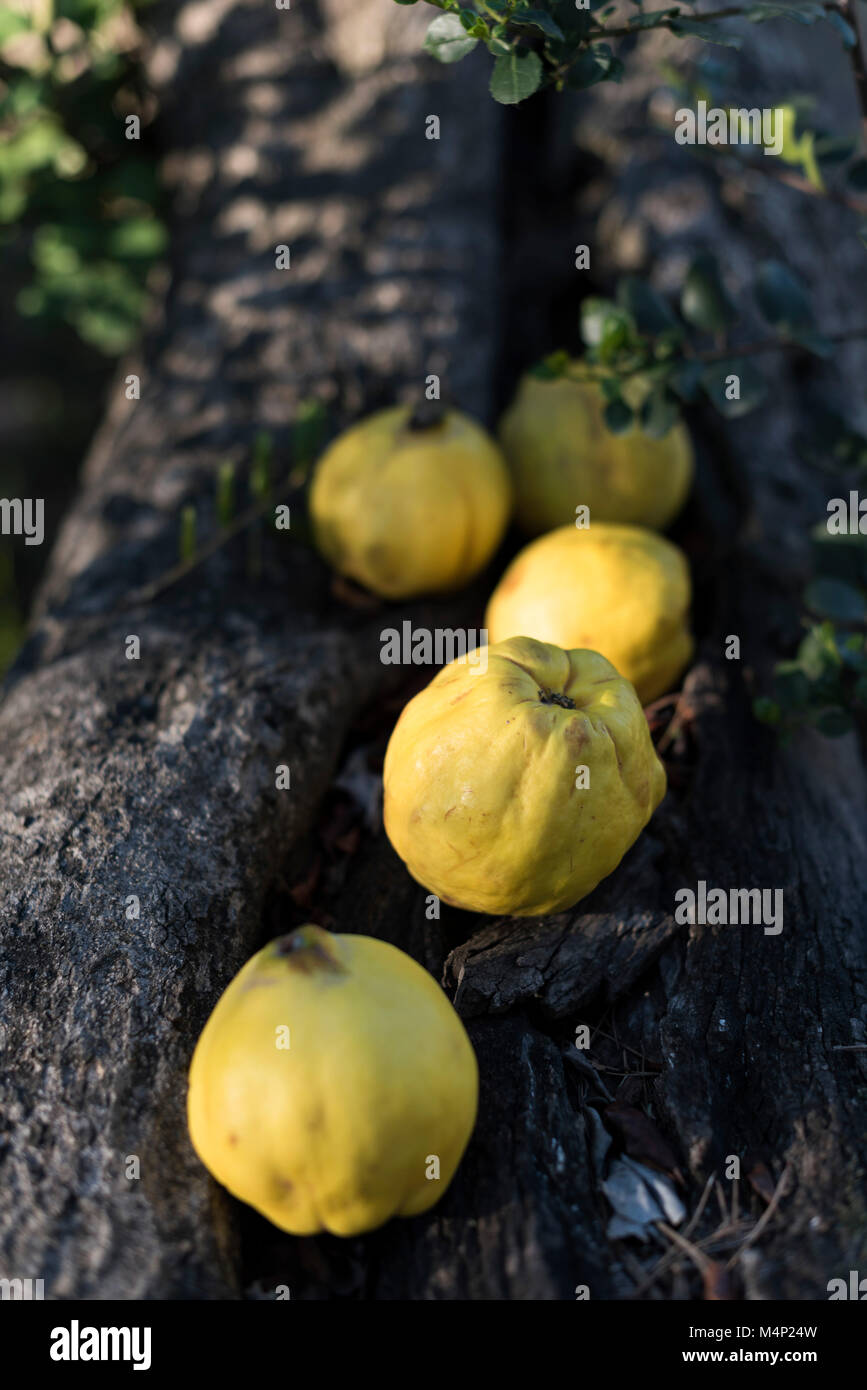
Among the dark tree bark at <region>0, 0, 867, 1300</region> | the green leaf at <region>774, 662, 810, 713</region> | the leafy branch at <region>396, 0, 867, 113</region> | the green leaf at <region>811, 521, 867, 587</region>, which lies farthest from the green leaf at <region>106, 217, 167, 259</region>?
the green leaf at <region>774, 662, 810, 713</region>

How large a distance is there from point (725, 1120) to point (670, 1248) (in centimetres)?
26

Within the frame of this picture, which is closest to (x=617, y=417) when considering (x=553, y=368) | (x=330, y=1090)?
(x=553, y=368)

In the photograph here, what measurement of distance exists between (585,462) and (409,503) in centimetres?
59

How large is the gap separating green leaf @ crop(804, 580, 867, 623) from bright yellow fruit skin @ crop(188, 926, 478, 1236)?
1.71 metres

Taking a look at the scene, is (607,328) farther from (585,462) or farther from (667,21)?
(667,21)

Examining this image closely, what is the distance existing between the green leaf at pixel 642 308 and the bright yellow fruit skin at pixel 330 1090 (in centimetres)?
205

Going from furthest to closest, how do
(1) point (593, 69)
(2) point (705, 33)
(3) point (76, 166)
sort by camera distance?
(3) point (76, 166), (1) point (593, 69), (2) point (705, 33)

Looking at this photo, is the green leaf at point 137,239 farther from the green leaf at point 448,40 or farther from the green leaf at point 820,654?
the green leaf at point 820,654

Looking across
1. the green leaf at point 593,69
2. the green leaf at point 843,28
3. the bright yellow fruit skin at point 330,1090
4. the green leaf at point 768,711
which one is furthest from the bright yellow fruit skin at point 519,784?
the green leaf at point 843,28

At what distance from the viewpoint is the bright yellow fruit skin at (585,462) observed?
9.97ft

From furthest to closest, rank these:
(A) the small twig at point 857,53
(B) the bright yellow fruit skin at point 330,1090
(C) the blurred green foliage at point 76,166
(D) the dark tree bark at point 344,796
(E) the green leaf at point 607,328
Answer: (C) the blurred green foliage at point 76,166 < (E) the green leaf at point 607,328 < (A) the small twig at point 857,53 < (D) the dark tree bark at point 344,796 < (B) the bright yellow fruit skin at point 330,1090

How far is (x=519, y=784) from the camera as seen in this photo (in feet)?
6.33
